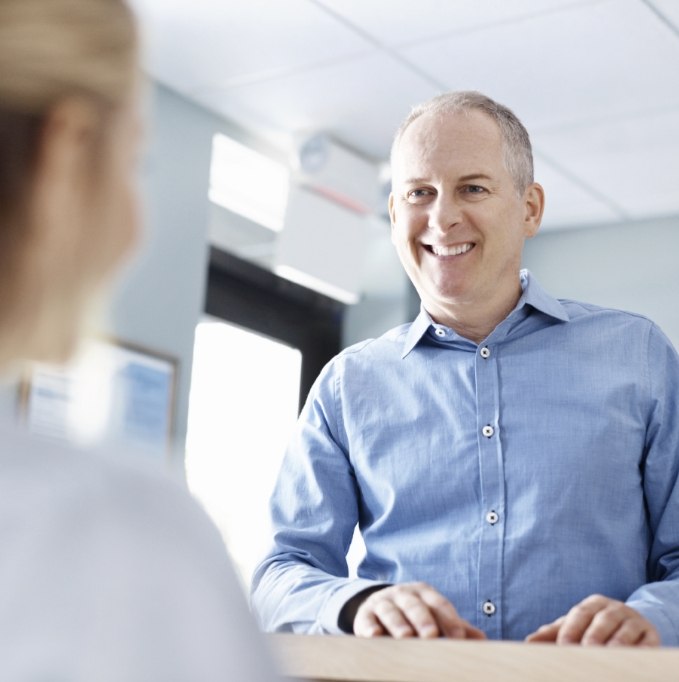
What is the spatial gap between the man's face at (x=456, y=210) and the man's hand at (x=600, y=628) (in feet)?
1.95

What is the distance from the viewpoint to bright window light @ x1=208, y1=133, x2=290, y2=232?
14.0 ft

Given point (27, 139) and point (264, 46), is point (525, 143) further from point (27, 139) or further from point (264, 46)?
point (264, 46)

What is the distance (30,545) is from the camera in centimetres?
42

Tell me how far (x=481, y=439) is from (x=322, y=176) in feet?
9.06

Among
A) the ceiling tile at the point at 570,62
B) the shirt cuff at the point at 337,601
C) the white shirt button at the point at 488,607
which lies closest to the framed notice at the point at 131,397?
the ceiling tile at the point at 570,62

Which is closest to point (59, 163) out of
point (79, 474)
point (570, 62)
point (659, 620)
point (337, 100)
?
point (79, 474)

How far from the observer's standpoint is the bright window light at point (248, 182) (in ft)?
14.0

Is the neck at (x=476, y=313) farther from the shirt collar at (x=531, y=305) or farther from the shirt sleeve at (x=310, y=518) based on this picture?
the shirt sleeve at (x=310, y=518)

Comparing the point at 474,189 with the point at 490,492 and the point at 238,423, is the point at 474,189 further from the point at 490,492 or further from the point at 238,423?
the point at 238,423

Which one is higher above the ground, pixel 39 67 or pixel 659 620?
pixel 39 67

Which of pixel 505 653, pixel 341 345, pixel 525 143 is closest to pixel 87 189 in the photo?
pixel 505 653

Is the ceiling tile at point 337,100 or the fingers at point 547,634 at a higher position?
the ceiling tile at point 337,100

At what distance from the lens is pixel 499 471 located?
1.50 metres

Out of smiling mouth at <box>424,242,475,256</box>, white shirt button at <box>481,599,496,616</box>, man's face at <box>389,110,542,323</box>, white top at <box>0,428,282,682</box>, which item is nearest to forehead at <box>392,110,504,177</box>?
man's face at <box>389,110,542,323</box>
